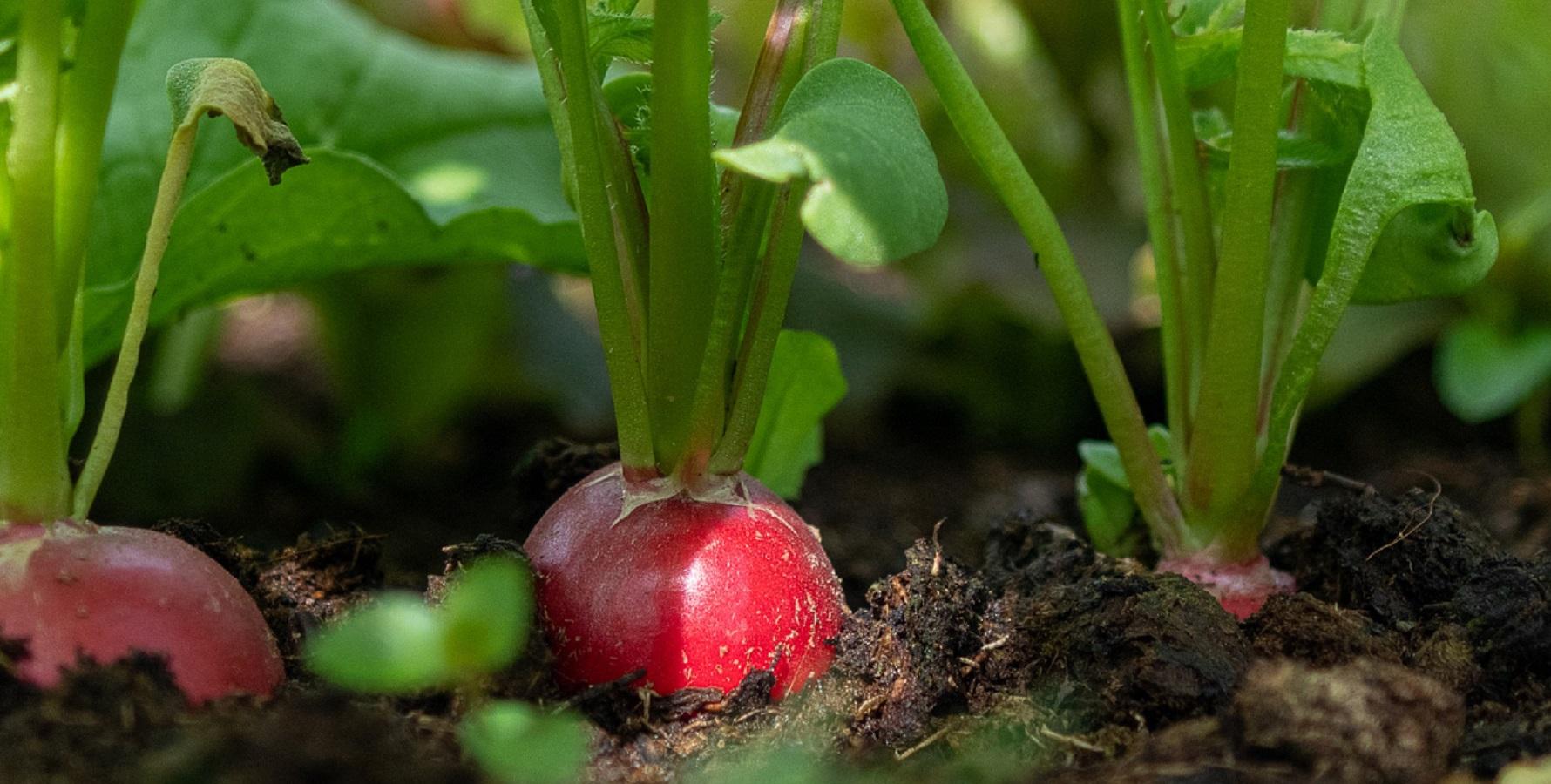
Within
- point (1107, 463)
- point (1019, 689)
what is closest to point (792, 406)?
point (1107, 463)

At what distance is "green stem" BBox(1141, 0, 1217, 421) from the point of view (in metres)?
1.03

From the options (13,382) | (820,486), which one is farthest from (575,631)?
(820,486)

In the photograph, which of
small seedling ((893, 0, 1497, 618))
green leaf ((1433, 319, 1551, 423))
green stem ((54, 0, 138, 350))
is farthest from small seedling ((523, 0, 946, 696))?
green leaf ((1433, 319, 1551, 423))

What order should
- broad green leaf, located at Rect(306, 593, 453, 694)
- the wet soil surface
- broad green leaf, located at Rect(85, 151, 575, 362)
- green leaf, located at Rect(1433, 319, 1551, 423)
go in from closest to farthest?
broad green leaf, located at Rect(306, 593, 453, 694) < the wet soil surface < broad green leaf, located at Rect(85, 151, 575, 362) < green leaf, located at Rect(1433, 319, 1551, 423)

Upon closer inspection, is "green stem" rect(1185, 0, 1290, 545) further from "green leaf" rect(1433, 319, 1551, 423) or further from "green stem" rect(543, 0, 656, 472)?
"green leaf" rect(1433, 319, 1551, 423)

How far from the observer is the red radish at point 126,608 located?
76cm

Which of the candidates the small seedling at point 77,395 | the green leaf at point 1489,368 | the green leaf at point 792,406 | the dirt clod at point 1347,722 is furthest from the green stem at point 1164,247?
the green leaf at point 1489,368

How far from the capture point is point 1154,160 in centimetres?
111

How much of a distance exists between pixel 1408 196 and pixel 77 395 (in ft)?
2.94

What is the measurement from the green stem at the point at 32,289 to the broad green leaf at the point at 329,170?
31 cm

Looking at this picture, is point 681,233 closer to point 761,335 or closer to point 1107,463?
point 761,335

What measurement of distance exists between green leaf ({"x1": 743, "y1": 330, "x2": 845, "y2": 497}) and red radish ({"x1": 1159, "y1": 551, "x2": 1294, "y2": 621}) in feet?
1.03

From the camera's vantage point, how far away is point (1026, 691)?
89cm

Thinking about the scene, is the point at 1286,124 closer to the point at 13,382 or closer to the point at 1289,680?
the point at 1289,680
